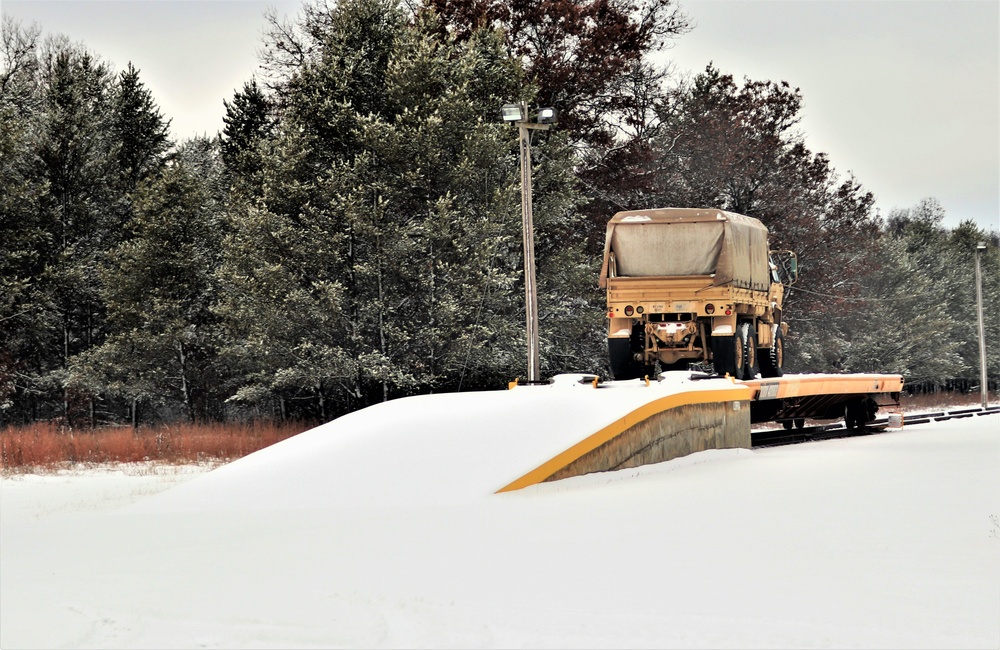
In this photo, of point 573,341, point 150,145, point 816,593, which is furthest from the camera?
point 150,145

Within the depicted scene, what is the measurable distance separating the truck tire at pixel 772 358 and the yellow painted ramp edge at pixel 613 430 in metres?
8.37

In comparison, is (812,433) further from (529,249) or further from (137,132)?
(137,132)

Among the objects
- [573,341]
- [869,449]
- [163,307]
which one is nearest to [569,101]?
[573,341]

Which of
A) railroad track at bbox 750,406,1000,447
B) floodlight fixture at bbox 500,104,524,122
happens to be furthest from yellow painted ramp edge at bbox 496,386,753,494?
floodlight fixture at bbox 500,104,524,122

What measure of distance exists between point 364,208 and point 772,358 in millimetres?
10013

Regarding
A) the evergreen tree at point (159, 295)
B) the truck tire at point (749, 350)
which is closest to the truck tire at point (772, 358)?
the truck tire at point (749, 350)

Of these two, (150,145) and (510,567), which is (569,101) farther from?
(510,567)

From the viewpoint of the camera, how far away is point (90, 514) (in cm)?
1138

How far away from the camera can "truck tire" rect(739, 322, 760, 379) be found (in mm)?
21672

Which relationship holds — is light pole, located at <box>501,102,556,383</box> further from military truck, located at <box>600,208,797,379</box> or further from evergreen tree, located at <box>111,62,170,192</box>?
evergreen tree, located at <box>111,62,170,192</box>

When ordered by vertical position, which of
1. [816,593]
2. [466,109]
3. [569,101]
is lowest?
[816,593]

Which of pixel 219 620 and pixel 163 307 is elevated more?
pixel 163 307

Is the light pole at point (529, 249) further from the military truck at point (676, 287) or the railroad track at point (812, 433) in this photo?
the railroad track at point (812, 433)

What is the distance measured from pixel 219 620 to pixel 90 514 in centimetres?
543
